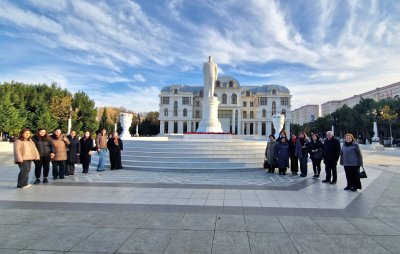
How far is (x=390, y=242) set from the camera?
3777 millimetres

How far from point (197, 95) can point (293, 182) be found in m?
59.7

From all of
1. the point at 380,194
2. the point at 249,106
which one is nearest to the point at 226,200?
the point at 380,194

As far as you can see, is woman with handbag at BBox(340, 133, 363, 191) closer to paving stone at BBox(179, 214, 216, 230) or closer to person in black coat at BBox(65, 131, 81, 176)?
paving stone at BBox(179, 214, 216, 230)

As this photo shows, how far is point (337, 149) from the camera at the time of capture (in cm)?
862

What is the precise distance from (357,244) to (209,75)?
68.5 feet

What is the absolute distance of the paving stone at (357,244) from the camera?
3.46 metres

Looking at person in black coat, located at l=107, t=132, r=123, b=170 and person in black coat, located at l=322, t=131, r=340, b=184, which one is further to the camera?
person in black coat, located at l=107, t=132, r=123, b=170

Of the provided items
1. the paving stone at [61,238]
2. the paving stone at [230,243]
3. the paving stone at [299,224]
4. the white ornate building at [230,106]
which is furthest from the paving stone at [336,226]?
the white ornate building at [230,106]

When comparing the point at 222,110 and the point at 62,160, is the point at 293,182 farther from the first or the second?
the point at 222,110

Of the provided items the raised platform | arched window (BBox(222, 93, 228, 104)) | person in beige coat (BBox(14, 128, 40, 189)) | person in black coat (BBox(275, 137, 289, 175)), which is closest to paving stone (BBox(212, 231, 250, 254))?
person in beige coat (BBox(14, 128, 40, 189))

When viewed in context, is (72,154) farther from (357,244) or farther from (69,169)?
(357,244)

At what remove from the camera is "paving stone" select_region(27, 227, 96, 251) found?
3478 millimetres

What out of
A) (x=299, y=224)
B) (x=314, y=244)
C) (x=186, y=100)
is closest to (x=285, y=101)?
(x=186, y=100)

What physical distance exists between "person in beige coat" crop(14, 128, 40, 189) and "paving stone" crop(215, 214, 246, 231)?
610cm
